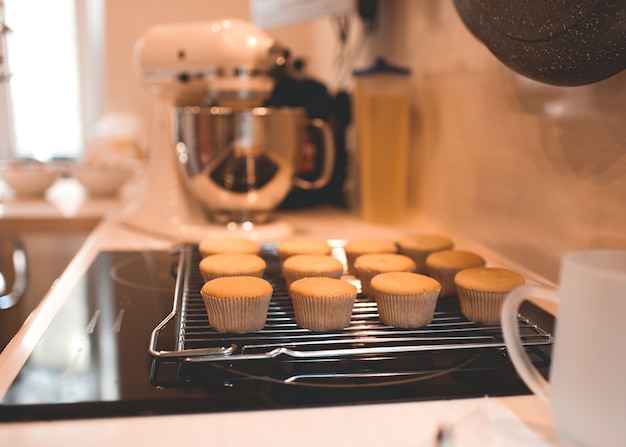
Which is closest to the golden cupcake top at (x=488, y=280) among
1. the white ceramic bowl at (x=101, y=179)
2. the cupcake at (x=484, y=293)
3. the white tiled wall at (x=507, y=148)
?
the cupcake at (x=484, y=293)

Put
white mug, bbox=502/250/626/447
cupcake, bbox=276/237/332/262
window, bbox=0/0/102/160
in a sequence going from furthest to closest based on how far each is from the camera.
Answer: window, bbox=0/0/102/160, cupcake, bbox=276/237/332/262, white mug, bbox=502/250/626/447

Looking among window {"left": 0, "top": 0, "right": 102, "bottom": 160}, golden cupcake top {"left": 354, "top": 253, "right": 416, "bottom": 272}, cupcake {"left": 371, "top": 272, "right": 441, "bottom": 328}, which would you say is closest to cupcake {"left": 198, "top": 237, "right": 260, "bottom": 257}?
golden cupcake top {"left": 354, "top": 253, "right": 416, "bottom": 272}

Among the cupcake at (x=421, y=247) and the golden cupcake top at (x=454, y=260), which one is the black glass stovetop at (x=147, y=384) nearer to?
the golden cupcake top at (x=454, y=260)

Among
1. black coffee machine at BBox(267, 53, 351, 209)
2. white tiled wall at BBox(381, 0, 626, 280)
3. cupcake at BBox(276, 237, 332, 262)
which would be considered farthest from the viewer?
black coffee machine at BBox(267, 53, 351, 209)

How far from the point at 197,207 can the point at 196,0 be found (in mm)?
2094

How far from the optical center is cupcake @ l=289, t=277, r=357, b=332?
0.67 metres

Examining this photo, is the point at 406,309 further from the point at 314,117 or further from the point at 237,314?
the point at 314,117

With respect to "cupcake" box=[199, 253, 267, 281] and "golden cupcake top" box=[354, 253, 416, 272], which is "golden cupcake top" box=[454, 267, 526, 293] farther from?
"cupcake" box=[199, 253, 267, 281]

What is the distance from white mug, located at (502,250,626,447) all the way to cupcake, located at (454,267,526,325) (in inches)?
9.0

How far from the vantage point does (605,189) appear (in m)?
0.76

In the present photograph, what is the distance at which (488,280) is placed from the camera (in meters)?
0.72

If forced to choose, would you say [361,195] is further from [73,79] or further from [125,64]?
[73,79]

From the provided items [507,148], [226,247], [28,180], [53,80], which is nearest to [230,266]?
[226,247]

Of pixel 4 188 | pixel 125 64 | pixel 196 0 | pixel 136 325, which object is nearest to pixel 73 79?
pixel 125 64
